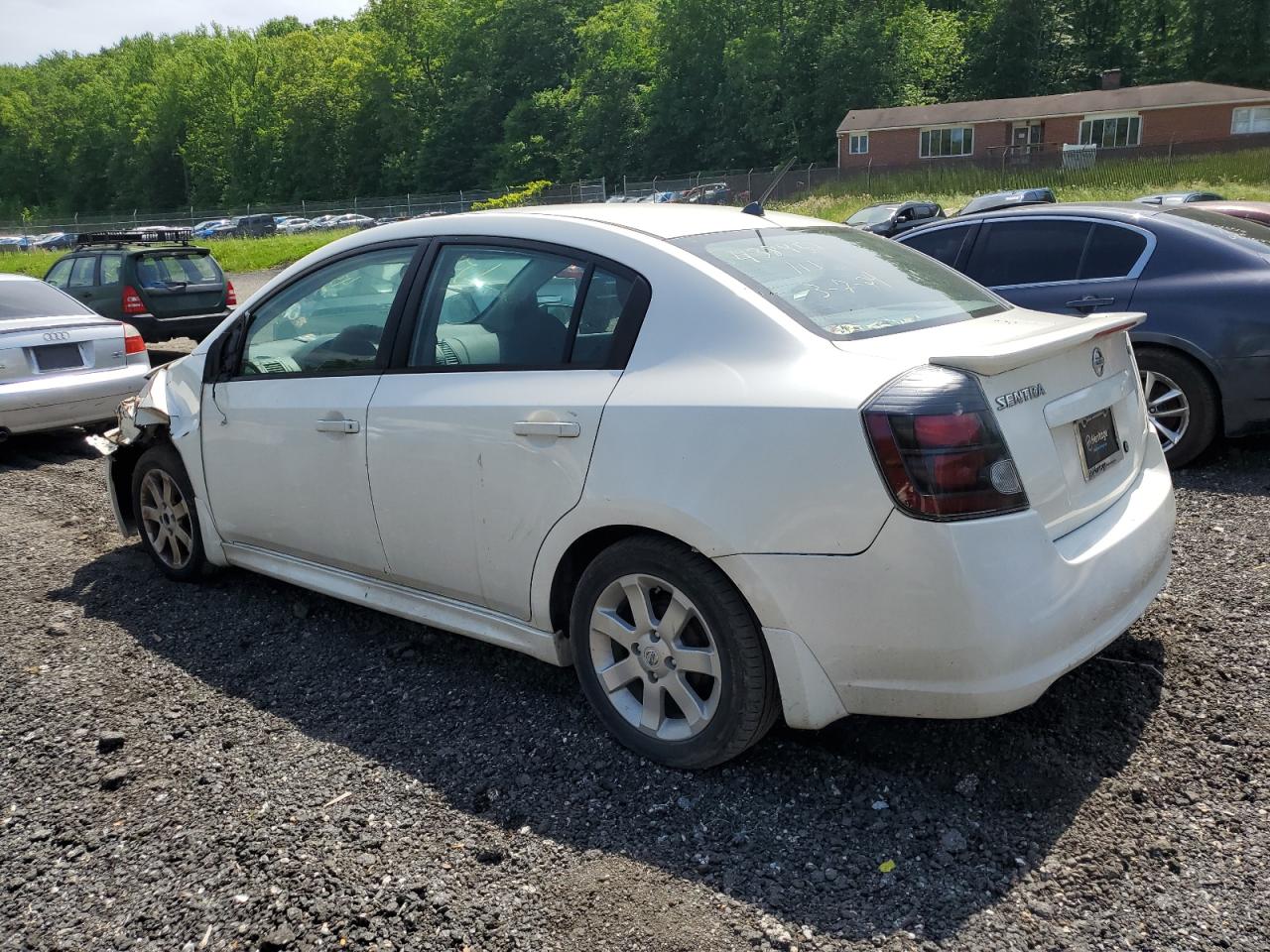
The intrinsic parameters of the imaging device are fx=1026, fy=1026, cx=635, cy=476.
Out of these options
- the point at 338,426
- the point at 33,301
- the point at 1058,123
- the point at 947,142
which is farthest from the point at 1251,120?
the point at 338,426

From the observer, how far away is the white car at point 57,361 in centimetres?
781

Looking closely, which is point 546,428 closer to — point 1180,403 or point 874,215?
point 1180,403

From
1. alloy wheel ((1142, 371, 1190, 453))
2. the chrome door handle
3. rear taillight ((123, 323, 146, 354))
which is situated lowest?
alloy wheel ((1142, 371, 1190, 453))

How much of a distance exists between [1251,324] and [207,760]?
5.68 metres

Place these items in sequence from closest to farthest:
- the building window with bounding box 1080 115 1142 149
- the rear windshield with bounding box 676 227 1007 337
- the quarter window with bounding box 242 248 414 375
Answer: the rear windshield with bounding box 676 227 1007 337, the quarter window with bounding box 242 248 414 375, the building window with bounding box 1080 115 1142 149

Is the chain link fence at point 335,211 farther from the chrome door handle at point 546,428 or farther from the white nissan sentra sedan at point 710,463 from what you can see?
the chrome door handle at point 546,428

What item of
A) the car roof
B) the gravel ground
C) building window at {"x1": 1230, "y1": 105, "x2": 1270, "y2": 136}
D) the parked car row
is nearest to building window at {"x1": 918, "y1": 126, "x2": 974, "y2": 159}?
building window at {"x1": 1230, "y1": 105, "x2": 1270, "y2": 136}

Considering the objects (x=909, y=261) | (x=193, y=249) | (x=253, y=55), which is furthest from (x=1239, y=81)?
(x=253, y=55)

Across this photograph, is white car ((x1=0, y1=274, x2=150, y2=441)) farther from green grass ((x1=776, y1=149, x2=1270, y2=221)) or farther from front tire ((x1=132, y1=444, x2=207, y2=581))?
green grass ((x1=776, y1=149, x2=1270, y2=221))

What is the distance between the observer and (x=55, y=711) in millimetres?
3723

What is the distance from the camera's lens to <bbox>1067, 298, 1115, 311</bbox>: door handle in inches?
245

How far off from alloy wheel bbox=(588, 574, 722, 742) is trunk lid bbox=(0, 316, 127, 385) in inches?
263

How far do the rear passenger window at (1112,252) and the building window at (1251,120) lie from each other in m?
57.7

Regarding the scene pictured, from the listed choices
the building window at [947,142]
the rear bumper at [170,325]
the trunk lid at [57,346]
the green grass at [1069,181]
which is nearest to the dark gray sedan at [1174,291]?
the trunk lid at [57,346]
